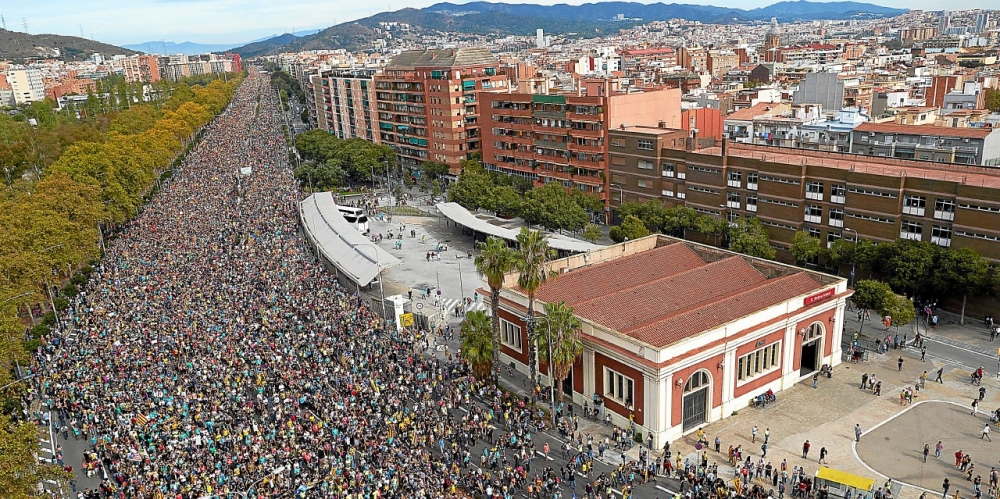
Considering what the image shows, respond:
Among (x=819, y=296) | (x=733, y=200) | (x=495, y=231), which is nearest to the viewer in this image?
(x=819, y=296)

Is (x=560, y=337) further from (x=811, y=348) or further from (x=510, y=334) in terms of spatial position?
(x=811, y=348)

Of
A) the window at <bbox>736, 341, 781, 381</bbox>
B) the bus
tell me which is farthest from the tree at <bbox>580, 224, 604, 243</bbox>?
Answer: the window at <bbox>736, 341, 781, 381</bbox>

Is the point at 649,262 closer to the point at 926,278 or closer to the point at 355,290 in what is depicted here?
the point at 926,278

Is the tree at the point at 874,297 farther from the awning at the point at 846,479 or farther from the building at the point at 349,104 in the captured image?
the building at the point at 349,104

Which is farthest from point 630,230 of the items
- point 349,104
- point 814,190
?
point 349,104

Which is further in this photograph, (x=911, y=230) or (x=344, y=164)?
(x=344, y=164)

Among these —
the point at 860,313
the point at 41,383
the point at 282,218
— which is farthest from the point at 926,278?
the point at 282,218

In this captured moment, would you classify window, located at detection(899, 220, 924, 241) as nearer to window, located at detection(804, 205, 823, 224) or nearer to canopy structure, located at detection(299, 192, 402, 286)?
window, located at detection(804, 205, 823, 224)
